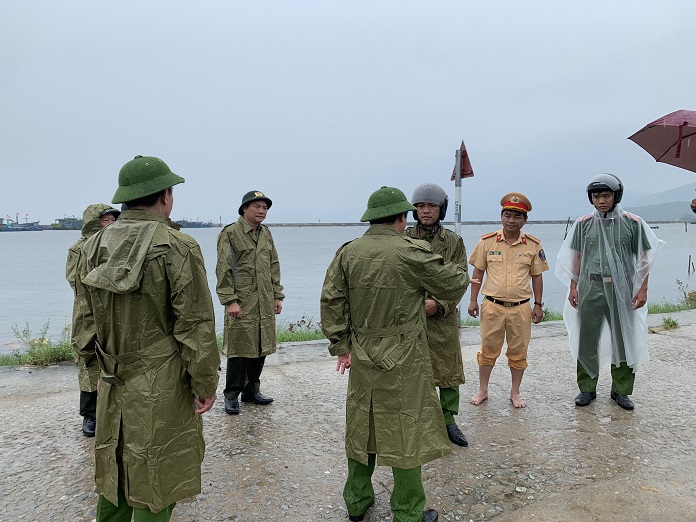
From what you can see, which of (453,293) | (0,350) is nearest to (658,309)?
(453,293)

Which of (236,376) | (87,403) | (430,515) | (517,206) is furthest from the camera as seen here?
(236,376)

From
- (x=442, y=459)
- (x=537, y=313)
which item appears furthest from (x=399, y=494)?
(x=537, y=313)

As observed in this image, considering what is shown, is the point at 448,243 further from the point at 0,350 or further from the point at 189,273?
A: the point at 0,350

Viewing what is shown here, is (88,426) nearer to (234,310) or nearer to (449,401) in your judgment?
(234,310)

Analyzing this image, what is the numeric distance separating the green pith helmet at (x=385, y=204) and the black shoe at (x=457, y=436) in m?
1.79

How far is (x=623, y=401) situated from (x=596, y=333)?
0.60 meters

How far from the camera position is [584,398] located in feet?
14.0

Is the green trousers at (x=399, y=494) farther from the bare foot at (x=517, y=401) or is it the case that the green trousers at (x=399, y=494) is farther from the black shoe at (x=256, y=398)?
the bare foot at (x=517, y=401)

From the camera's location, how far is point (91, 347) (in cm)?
237

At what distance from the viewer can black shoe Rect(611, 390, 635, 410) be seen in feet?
13.5

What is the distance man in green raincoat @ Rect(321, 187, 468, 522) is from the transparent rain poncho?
2250 mm

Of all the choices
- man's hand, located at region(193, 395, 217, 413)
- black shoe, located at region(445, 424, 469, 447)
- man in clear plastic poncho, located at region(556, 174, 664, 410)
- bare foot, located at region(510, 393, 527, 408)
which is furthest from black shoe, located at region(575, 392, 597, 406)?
man's hand, located at region(193, 395, 217, 413)

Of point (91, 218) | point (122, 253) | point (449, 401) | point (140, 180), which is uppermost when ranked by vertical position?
point (140, 180)

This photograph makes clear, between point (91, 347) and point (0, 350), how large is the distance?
7.89m
